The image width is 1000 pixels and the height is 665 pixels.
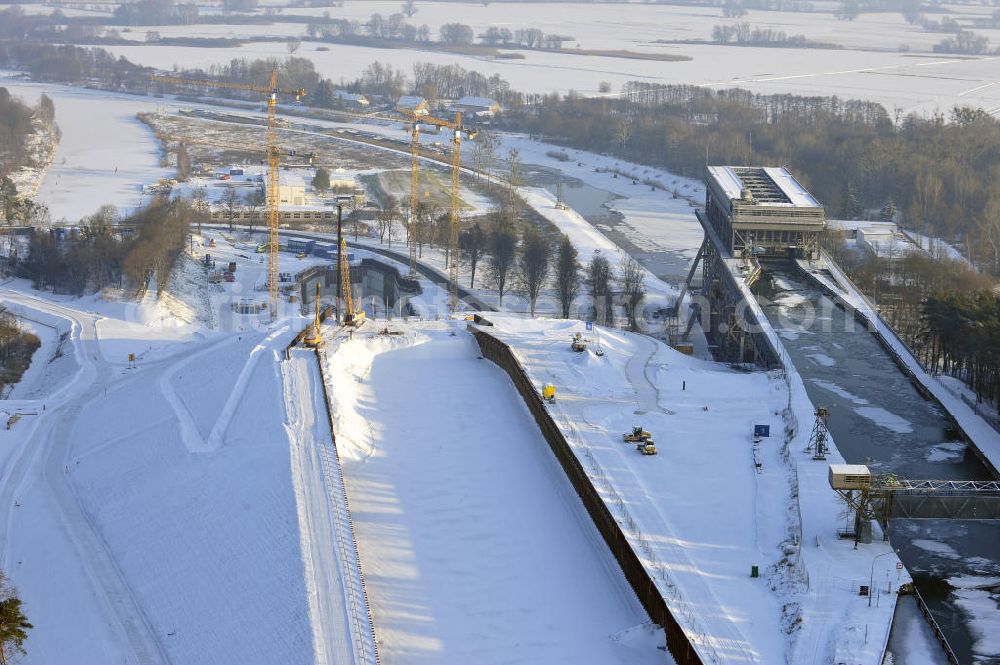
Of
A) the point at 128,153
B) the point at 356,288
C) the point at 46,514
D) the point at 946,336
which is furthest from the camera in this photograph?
the point at 128,153

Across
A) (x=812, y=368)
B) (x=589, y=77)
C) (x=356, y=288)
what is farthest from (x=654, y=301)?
(x=589, y=77)

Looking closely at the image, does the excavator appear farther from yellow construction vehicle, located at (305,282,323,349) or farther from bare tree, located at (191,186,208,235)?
bare tree, located at (191,186,208,235)

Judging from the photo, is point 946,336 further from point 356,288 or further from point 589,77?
point 589,77

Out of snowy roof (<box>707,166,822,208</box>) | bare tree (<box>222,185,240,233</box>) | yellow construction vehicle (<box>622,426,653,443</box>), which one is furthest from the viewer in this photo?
bare tree (<box>222,185,240,233</box>)

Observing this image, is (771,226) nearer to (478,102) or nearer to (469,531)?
(469,531)

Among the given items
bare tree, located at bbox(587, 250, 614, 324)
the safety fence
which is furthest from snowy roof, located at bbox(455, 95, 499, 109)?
the safety fence

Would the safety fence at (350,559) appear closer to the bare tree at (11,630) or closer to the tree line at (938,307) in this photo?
the bare tree at (11,630)

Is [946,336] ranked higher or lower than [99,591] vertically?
higher
